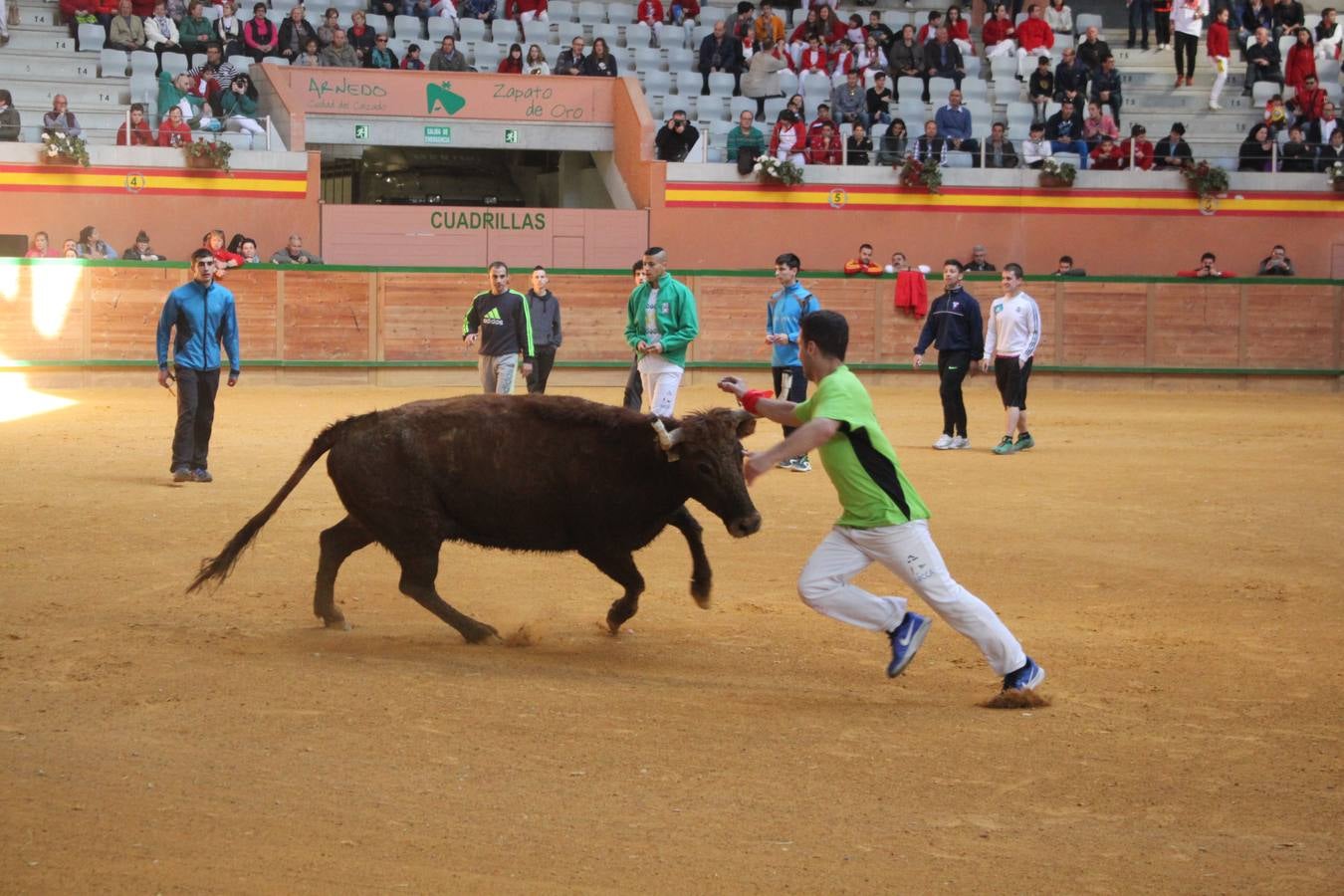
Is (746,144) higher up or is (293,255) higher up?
(746,144)

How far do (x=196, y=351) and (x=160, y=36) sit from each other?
15706 millimetres

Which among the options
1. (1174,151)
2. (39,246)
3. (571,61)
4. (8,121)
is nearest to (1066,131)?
(1174,151)

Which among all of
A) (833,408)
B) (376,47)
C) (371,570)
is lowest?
(371,570)

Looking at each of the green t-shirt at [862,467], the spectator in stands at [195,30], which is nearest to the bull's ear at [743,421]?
the green t-shirt at [862,467]

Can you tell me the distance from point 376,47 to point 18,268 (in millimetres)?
7400

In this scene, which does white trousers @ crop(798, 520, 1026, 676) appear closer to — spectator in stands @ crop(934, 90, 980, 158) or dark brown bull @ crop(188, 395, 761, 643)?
dark brown bull @ crop(188, 395, 761, 643)

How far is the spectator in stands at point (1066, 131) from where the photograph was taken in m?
28.1

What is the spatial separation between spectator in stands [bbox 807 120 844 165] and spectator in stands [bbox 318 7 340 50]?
8415 mm

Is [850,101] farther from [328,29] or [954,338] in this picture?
[954,338]

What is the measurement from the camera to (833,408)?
6.33 meters

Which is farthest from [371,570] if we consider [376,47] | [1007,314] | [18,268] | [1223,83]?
[1223,83]

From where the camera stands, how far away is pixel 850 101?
92.5 feet

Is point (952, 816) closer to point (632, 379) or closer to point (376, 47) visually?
point (632, 379)

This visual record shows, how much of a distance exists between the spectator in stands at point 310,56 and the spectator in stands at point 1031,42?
43.8ft
